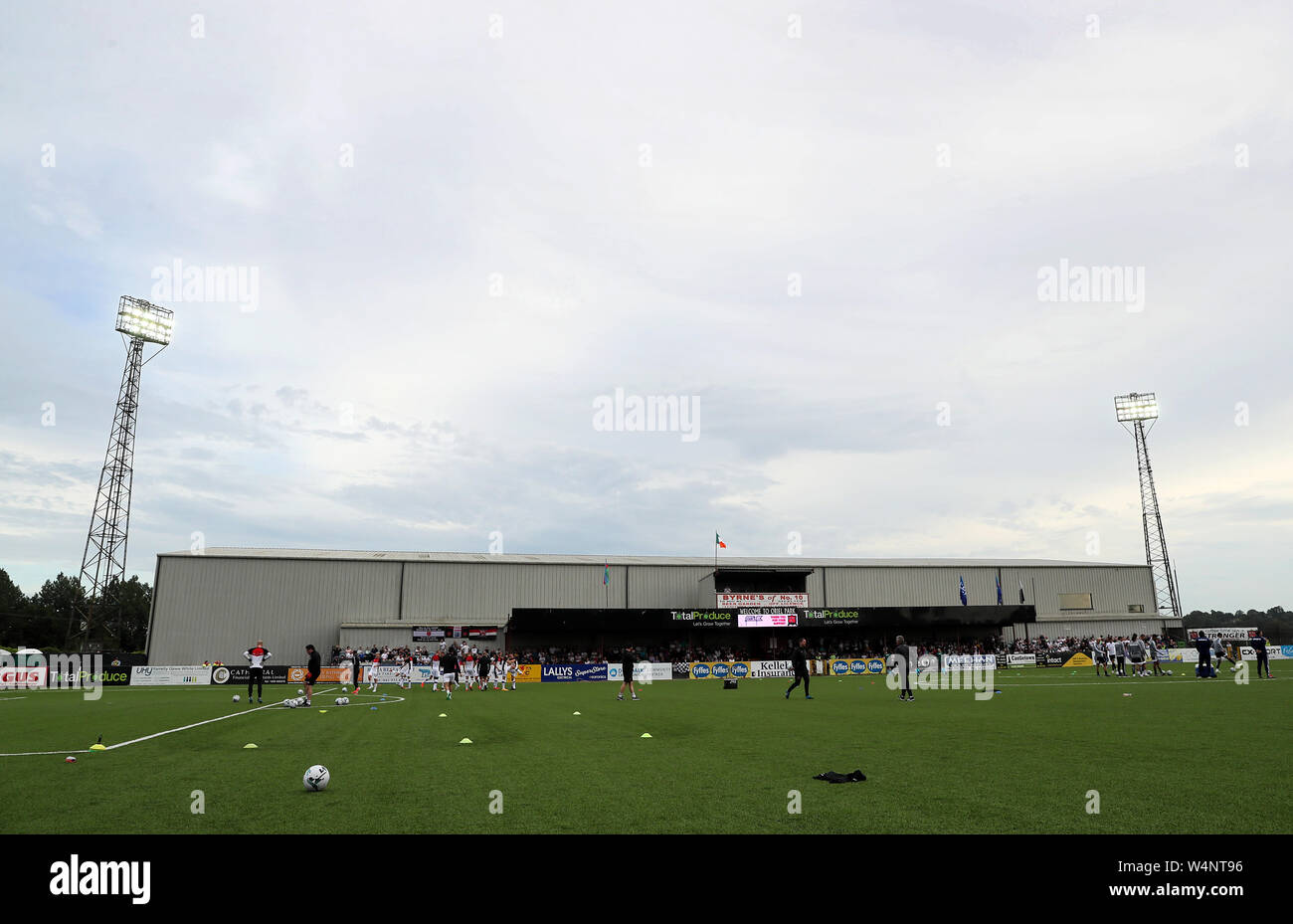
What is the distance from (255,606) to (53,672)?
52.5 ft

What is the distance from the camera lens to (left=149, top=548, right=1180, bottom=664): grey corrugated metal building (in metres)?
58.9

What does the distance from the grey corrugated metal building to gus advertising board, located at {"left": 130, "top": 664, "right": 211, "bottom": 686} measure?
10.4 m

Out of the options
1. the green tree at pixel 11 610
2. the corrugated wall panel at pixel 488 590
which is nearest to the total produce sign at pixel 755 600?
the corrugated wall panel at pixel 488 590

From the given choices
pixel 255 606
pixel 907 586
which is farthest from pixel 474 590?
pixel 907 586

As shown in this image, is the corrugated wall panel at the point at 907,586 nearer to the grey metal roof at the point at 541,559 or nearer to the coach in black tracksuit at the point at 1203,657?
the grey metal roof at the point at 541,559

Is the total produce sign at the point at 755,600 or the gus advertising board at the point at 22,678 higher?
the total produce sign at the point at 755,600

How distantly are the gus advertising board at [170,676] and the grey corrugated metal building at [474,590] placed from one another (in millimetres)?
10402

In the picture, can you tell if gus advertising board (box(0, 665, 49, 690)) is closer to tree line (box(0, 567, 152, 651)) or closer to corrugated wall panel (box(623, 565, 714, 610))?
corrugated wall panel (box(623, 565, 714, 610))

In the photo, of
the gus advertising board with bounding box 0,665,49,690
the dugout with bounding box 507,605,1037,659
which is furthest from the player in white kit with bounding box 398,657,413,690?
the gus advertising board with bounding box 0,665,49,690

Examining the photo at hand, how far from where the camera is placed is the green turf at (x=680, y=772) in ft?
24.4

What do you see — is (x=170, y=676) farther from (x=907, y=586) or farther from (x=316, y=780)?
(x=907, y=586)
